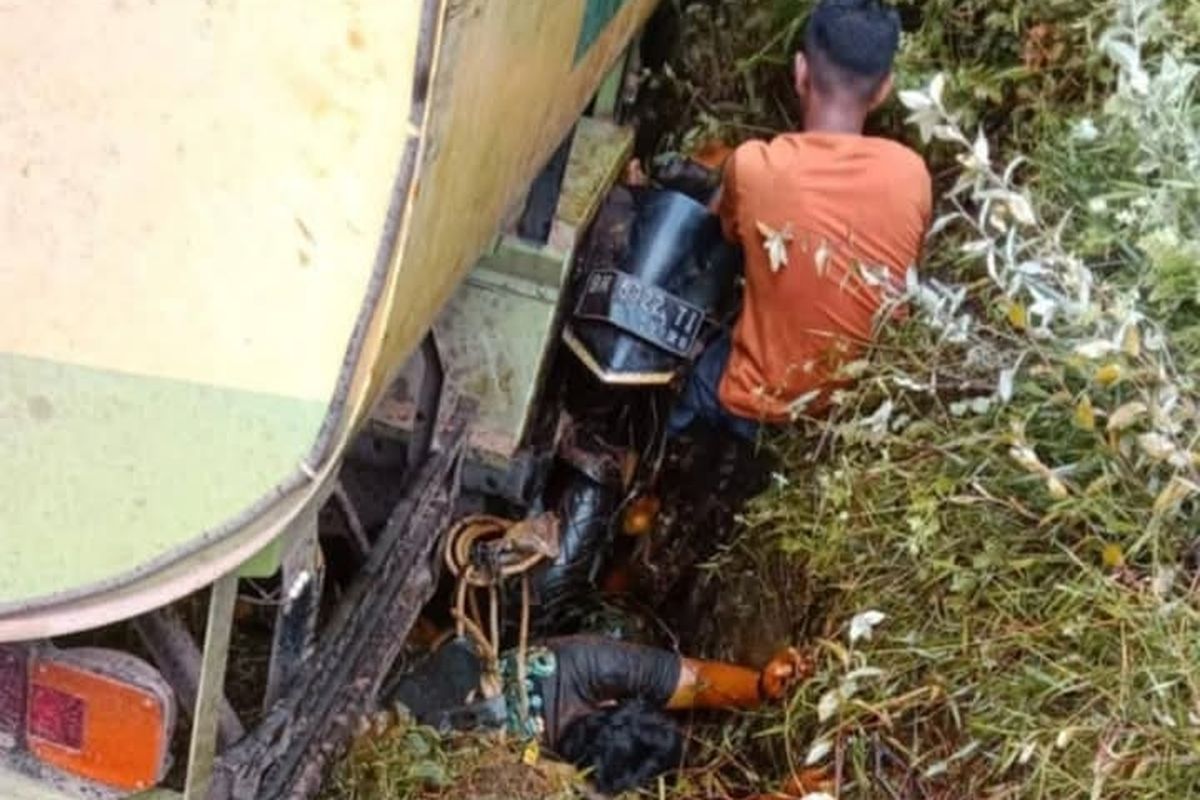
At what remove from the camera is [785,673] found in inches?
115

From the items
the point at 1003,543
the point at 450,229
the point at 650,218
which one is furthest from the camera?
the point at 650,218

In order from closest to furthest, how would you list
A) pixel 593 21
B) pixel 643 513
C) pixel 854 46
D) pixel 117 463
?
pixel 117 463
pixel 593 21
pixel 854 46
pixel 643 513

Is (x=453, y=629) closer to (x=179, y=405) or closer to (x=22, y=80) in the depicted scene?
(x=179, y=405)

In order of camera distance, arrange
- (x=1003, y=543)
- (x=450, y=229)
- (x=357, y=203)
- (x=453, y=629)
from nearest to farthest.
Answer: (x=357, y=203) < (x=450, y=229) < (x=1003, y=543) < (x=453, y=629)

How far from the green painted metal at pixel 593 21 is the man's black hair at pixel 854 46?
0.67 m

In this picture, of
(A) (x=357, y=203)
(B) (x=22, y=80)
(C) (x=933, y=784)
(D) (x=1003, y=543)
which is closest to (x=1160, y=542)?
(D) (x=1003, y=543)

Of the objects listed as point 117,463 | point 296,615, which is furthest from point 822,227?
point 117,463

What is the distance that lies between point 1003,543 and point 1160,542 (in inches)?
10.5

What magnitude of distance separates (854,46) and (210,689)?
6.59 ft

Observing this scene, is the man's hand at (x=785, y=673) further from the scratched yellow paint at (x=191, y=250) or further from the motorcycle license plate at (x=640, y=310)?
the scratched yellow paint at (x=191, y=250)

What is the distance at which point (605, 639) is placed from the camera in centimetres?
324

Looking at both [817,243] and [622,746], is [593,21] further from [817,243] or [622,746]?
[622,746]

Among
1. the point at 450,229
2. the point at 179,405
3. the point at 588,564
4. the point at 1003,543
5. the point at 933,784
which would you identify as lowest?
the point at 588,564

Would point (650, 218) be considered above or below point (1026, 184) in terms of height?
below
